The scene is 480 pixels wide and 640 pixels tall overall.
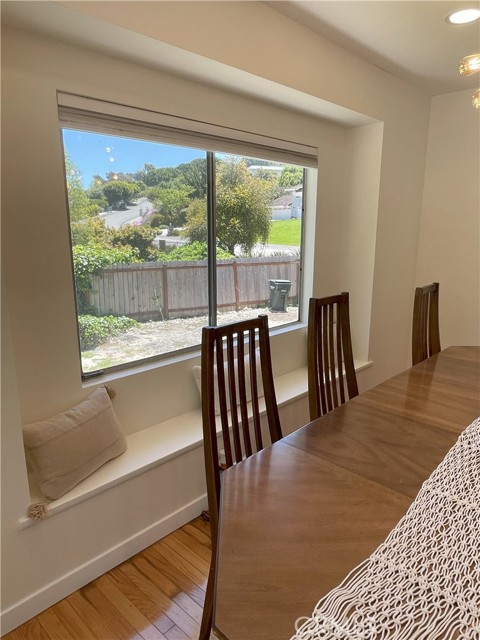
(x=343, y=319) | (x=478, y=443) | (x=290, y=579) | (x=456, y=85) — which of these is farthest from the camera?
(x=456, y=85)

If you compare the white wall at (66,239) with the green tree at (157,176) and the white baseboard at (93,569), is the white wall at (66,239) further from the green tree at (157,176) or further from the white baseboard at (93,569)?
the green tree at (157,176)

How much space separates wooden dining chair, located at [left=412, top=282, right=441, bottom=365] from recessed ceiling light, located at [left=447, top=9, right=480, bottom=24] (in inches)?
51.8

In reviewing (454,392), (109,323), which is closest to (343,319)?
(454,392)

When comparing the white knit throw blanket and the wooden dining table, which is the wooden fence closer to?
the wooden dining table

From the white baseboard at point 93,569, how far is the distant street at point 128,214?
1.46 metres

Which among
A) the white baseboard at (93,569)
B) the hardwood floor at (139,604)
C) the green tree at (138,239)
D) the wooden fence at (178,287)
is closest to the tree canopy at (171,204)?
the green tree at (138,239)

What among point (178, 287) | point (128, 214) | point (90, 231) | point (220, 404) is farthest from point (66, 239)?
point (220, 404)

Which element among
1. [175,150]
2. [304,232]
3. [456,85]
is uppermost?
[456,85]

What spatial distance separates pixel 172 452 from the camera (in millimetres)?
1932

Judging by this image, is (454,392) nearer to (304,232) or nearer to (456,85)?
(304,232)

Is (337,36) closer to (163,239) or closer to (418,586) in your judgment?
(163,239)

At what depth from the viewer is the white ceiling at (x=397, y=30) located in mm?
1902

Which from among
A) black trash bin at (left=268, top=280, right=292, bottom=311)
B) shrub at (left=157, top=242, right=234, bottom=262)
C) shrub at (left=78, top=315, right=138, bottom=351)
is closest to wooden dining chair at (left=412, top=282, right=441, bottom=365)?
black trash bin at (left=268, top=280, right=292, bottom=311)

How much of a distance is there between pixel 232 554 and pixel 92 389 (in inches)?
51.6
